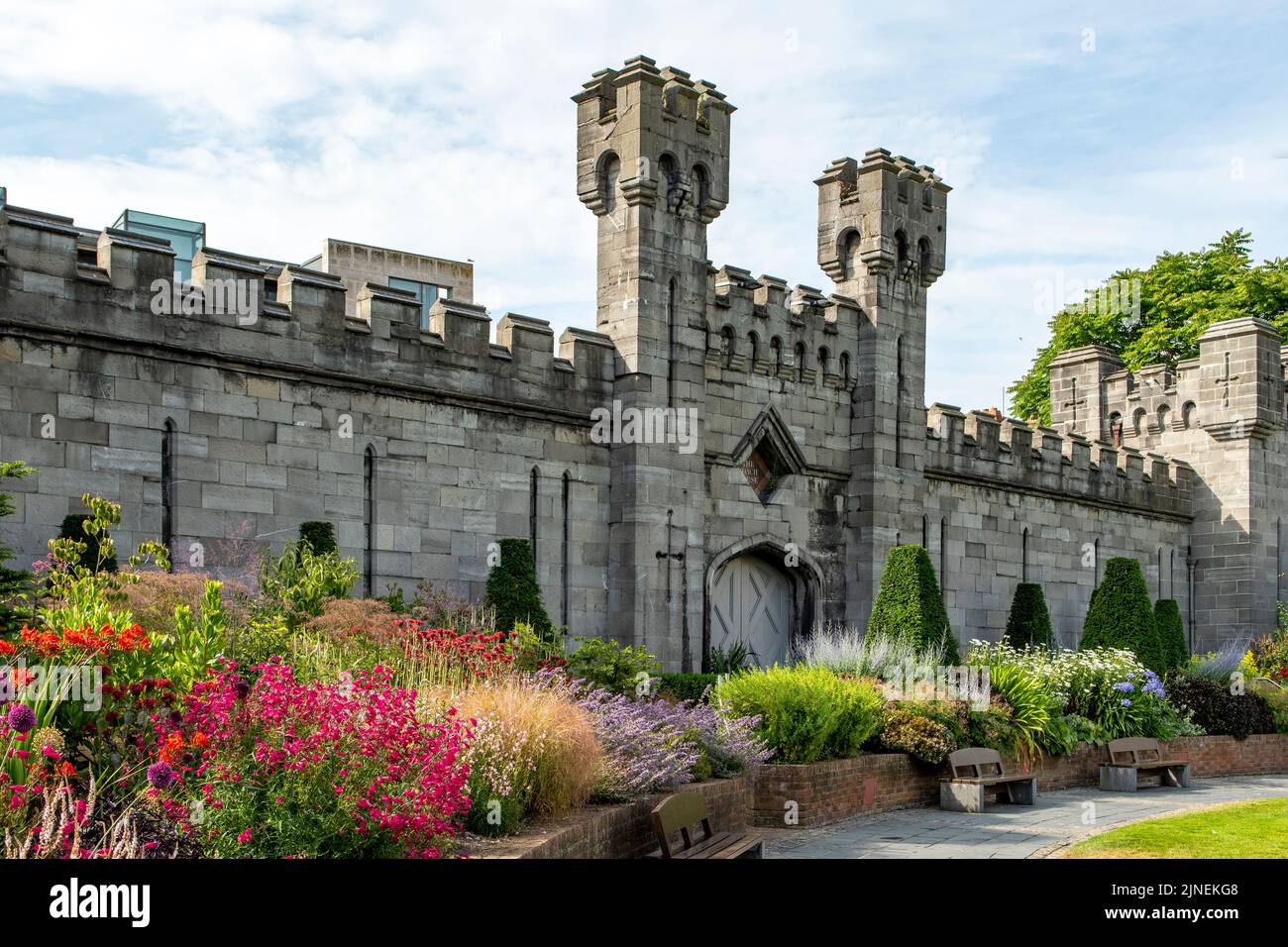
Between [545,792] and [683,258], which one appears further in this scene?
[683,258]

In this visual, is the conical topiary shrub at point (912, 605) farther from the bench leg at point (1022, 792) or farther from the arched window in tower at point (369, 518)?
the arched window in tower at point (369, 518)

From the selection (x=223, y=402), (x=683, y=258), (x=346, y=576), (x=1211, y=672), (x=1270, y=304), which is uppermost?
(x=1270, y=304)

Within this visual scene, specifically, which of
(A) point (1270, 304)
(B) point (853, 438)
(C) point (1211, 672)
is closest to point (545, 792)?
(B) point (853, 438)

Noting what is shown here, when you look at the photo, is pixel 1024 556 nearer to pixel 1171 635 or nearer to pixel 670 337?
pixel 1171 635

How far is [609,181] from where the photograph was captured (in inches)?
795

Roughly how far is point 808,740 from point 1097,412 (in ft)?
70.6

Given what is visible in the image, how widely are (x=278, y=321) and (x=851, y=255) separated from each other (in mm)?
10969

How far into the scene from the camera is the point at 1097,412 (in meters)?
33.7

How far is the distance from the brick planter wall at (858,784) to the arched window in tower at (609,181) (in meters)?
8.75

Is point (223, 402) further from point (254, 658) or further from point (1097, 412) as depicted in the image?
point (1097, 412)

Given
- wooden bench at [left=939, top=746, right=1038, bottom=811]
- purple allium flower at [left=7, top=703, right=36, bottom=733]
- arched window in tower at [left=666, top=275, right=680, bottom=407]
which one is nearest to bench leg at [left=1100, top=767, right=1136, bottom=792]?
wooden bench at [left=939, top=746, right=1038, bottom=811]

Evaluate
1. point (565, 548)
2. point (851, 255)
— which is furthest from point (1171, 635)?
point (565, 548)
